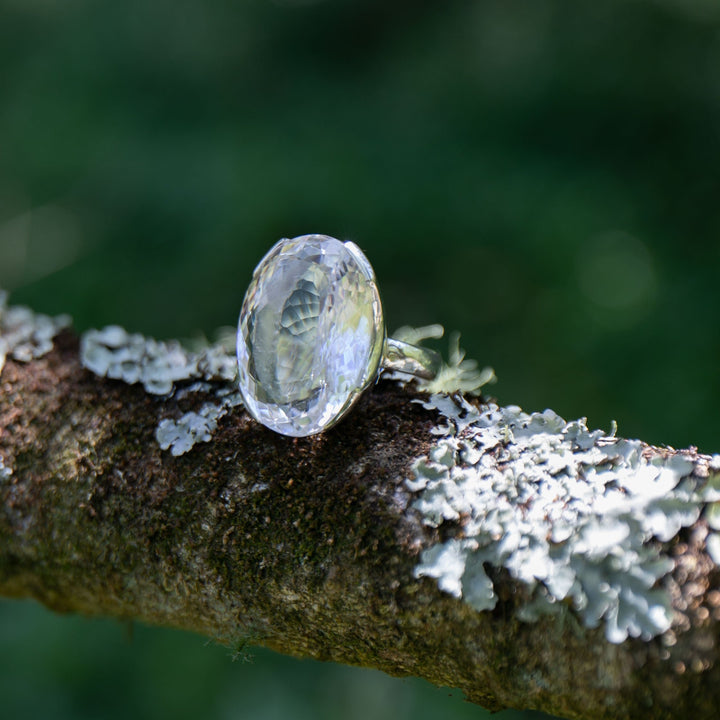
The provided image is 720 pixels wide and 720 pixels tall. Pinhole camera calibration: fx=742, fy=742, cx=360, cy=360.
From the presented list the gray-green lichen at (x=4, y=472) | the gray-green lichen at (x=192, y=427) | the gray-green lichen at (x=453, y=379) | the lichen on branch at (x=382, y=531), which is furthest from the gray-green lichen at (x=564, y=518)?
the gray-green lichen at (x=4, y=472)

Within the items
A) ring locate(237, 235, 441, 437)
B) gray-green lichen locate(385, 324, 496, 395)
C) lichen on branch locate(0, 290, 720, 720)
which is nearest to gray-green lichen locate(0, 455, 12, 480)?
lichen on branch locate(0, 290, 720, 720)

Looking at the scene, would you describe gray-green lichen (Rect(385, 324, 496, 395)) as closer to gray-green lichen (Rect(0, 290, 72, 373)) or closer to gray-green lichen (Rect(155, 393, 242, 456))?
gray-green lichen (Rect(155, 393, 242, 456))

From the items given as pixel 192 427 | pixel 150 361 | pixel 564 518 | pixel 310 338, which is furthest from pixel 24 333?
pixel 564 518

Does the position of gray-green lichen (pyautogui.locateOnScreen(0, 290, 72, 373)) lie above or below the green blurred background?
below

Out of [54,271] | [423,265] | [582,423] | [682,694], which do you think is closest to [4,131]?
[54,271]

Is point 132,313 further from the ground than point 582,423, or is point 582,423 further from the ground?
point 582,423

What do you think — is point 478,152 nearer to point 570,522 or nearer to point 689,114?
point 689,114

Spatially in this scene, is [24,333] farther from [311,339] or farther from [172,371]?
[311,339]

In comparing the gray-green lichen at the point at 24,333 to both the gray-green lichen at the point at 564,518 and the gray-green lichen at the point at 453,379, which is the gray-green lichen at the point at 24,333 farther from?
the gray-green lichen at the point at 564,518
